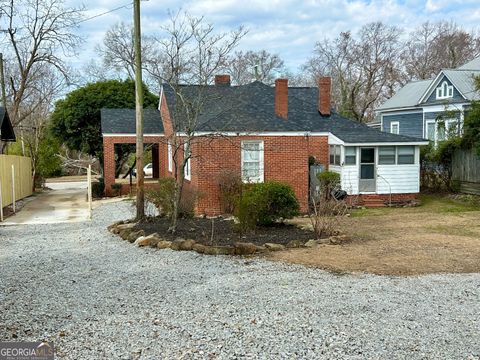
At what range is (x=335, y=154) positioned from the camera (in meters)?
19.1

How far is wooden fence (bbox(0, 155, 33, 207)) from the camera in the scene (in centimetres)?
1967

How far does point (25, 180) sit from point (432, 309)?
74.2 feet

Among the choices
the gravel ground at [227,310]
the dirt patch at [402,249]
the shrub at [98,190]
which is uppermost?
the shrub at [98,190]

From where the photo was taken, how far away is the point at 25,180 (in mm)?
25000

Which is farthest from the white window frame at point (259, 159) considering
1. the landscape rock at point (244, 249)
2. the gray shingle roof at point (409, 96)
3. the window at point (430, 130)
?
the gray shingle roof at point (409, 96)

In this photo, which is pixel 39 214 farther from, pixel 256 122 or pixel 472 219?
pixel 472 219

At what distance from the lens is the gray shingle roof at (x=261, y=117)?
17.2 m

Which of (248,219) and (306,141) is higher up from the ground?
(306,141)

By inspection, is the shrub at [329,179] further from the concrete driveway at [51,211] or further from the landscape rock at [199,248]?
the landscape rock at [199,248]

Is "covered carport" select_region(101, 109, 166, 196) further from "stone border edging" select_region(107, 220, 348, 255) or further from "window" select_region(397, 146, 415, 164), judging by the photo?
"stone border edging" select_region(107, 220, 348, 255)

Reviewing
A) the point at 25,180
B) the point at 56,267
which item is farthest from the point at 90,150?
the point at 56,267

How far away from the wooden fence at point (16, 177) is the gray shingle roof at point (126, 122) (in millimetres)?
4234

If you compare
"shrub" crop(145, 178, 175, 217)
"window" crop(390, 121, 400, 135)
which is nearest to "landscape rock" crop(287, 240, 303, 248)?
"shrub" crop(145, 178, 175, 217)

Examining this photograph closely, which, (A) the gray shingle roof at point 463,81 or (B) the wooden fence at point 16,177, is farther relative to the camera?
(A) the gray shingle roof at point 463,81
